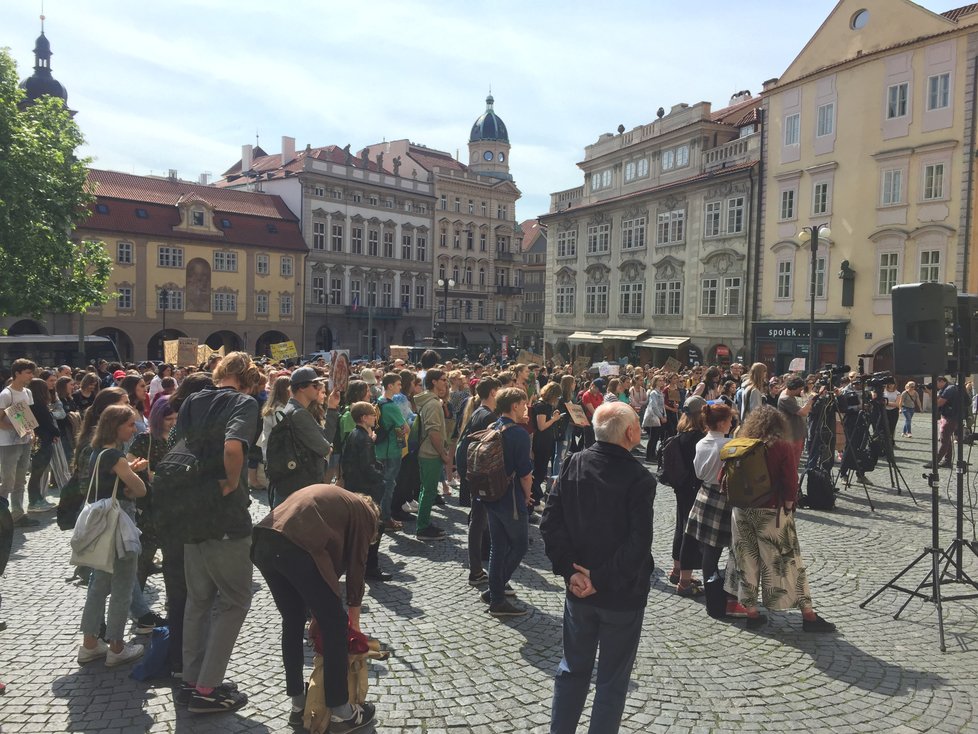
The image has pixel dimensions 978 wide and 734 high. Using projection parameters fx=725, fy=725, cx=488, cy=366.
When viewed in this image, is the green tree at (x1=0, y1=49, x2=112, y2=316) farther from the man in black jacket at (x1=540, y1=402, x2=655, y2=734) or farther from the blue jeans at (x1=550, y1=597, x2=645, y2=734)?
the blue jeans at (x1=550, y1=597, x2=645, y2=734)

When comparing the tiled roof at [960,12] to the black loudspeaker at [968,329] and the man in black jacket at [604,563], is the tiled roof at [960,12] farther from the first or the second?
the man in black jacket at [604,563]

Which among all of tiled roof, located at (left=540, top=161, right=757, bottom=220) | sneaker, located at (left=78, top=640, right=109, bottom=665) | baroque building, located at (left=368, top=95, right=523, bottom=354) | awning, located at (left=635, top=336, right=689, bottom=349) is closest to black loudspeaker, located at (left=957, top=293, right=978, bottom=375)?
sneaker, located at (left=78, top=640, right=109, bottom=665)

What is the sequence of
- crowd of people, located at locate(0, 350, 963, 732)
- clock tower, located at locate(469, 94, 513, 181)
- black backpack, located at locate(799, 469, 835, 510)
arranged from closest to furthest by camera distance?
crowd of people, located at locate(0, 350, 963, 732) < black backpack, located at locate(799, 469, 835, 510) < clock tower, located at locate(469, 94, 513, 181)

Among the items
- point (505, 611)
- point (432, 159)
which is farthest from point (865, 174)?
point (432, 159)

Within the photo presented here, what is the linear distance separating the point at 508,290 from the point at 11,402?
65.0 m

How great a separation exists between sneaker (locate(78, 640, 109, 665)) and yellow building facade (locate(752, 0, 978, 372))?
2685 cm

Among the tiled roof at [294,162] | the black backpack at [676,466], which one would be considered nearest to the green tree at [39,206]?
the black backpack at [676,466]

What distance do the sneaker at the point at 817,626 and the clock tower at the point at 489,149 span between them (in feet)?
251

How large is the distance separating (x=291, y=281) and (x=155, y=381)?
4366 centimetres

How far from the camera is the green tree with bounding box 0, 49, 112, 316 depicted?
21312 millimetres

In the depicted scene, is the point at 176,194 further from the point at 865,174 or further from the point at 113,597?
the point at 113,597

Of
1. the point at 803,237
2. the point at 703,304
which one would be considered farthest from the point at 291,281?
the point at 803,237

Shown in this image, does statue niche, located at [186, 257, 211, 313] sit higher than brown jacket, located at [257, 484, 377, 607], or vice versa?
statue niche, located at [186, 257, 211, 313]

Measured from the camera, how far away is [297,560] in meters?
4.03
